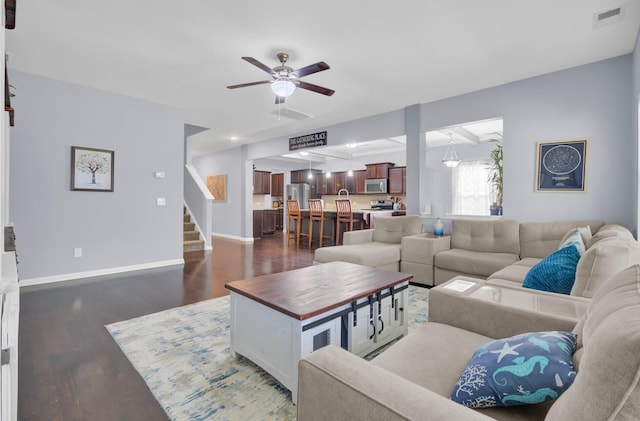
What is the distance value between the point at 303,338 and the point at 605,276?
4.70ft

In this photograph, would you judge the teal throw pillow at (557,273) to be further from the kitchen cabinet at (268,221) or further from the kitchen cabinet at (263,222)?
the kitchen cabinet at (268,221)

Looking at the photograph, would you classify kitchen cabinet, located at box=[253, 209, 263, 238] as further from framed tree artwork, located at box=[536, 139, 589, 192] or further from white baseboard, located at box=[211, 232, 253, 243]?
framed tree artwork, located at box=[536, 139, 589, 192]

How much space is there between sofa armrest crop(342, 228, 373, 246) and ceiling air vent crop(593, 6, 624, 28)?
334 cm

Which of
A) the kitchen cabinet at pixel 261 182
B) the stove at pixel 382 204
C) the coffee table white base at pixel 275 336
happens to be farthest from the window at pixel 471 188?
the coffee table white base at pixel 275 336

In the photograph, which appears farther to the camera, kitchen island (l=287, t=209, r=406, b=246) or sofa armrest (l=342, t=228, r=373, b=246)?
kitchen island (l=287, t=209, r=406, b=246)

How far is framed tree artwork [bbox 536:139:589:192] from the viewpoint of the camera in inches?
142

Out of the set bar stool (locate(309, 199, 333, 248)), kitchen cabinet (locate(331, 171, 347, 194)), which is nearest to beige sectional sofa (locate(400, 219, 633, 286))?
bar stool (locate(309, 199, 333, 248))

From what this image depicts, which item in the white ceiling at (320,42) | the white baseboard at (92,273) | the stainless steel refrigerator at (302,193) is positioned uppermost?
the white ceiling at (320,42)

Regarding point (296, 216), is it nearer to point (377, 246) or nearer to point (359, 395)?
point (377, 246)

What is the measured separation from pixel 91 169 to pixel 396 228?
4403mm

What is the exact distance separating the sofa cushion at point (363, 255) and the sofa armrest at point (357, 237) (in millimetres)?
419

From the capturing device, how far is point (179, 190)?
17.1 feet

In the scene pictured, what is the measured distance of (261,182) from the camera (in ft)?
32.8

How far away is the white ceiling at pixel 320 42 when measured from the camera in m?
2.56
